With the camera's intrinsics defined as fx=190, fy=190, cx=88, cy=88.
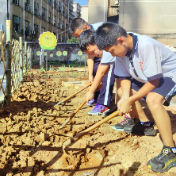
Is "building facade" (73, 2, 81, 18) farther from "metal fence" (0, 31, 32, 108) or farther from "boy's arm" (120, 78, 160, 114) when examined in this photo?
"boy's arm" (120, 78, 160, 114)

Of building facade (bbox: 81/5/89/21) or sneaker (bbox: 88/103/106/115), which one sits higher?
building facade (bbox: 81/5/89/21)

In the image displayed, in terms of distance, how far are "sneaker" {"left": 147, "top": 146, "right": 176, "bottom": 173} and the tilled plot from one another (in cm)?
5

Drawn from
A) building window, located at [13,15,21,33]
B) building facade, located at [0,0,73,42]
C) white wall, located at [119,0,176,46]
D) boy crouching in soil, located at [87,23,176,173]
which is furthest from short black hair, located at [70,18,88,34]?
building window, located at [13,15,21,33]

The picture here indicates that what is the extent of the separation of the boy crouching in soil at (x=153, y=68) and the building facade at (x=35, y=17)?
1394 cm

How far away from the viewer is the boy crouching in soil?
5.10ft

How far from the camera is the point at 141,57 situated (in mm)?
1635

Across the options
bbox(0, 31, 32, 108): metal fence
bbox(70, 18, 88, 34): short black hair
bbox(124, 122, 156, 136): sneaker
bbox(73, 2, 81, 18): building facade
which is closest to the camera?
bbox(124, 122, 156, 136): sneaker

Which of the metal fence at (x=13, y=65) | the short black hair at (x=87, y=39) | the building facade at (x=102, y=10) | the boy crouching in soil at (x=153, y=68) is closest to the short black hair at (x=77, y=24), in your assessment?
the short black hair at (x=87, y=39)

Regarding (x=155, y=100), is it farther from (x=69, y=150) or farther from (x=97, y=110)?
(x=97, y=110)

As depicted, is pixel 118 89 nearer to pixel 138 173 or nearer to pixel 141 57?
pixel 141 57

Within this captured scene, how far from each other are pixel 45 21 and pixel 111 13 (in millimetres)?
15297

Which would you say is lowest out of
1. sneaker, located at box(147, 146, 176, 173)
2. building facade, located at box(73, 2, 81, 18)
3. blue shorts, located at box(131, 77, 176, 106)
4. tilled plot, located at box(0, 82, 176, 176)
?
tilled plot, located at box(0, 82, 176, 176)

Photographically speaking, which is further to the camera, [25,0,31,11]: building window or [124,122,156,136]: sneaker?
[25,0,31,11]: building window

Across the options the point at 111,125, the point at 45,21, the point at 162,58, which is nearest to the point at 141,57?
the point at 162,58
